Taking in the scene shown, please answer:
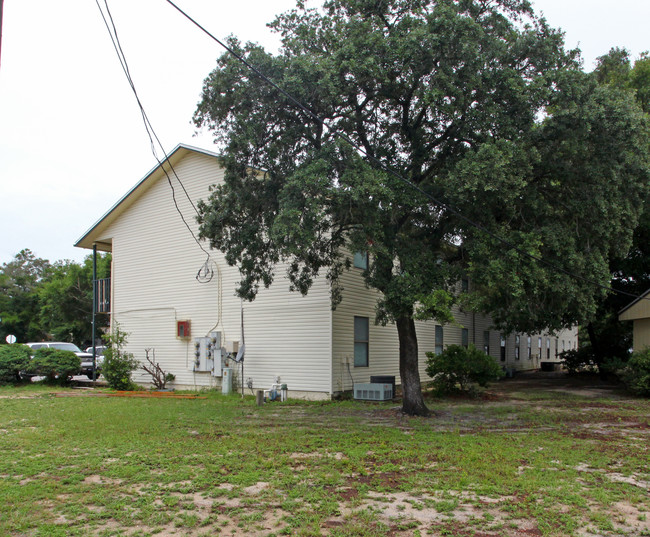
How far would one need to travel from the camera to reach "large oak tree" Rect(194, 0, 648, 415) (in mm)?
10195

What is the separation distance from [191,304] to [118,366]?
336cm

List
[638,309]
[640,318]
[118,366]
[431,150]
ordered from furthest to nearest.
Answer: [118,366]
[640,318]
[638,309]
[431,150]

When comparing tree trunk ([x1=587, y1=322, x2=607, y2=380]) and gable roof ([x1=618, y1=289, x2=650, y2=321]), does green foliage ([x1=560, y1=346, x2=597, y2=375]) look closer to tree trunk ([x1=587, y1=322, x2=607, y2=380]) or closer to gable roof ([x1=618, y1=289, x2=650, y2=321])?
tree trunk ([x1=587, y1=322, x2=607, y2=380])

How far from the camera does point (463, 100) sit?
10445mm

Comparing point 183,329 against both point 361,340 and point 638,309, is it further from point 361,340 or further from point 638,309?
point 638,309

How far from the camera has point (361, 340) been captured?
680 inches

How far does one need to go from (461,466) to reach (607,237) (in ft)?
22.0

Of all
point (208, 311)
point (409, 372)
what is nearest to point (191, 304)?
point (208, 311)

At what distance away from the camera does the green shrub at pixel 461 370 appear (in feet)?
54.7

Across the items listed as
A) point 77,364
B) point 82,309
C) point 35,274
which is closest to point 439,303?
point 77,364

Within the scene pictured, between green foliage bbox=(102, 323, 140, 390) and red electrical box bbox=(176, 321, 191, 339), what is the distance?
2204 mm

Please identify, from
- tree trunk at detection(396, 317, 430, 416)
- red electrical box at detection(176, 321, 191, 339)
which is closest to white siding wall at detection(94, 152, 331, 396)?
red electrical box at detection(176, 321, 191, 339)

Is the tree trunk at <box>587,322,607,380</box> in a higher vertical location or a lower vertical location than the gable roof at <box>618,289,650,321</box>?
lower

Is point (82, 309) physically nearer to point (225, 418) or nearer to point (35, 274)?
point (35, 274)
